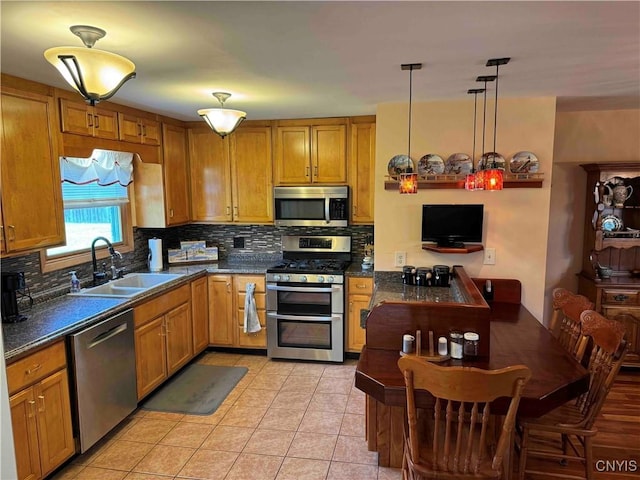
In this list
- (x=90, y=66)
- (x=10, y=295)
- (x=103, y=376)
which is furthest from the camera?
(x=103, y=376)

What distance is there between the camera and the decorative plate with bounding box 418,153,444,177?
11.6ft

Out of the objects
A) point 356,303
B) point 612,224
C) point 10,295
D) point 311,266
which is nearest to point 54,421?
point 10,295

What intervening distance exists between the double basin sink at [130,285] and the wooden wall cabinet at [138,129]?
3.94ft

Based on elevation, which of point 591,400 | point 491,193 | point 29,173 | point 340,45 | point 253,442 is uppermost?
point 340,45

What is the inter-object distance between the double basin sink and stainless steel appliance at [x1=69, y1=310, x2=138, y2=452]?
42 centimetres

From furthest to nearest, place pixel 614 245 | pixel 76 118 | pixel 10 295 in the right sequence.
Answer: pixel 614 245 < pixel 76 118 < pixel 10 295

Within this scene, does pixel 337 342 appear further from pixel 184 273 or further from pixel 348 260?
pixel 184 273

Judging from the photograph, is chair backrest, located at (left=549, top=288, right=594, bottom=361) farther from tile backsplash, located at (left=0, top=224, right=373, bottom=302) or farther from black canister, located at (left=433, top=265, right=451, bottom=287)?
tile backsplash, located at (left=0, top=224, right=373, bottom=302)

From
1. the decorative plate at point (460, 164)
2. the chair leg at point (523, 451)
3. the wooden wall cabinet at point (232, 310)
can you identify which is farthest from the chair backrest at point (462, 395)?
the wooden wall cabinet at point (232, 310)

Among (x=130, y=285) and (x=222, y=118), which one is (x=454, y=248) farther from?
(x=130, y=285)

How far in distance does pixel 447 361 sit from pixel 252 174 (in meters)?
2.94

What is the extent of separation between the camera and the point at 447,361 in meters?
2.28

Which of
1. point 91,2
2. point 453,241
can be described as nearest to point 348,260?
point 453,241

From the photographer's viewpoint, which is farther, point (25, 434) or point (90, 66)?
point (25, 434)
